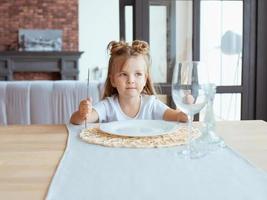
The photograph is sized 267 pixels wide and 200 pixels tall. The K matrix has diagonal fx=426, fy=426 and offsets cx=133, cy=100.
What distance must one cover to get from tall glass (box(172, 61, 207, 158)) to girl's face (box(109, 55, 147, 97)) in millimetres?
548

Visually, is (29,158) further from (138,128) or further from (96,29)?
(96,29)

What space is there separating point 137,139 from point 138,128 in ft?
0.46

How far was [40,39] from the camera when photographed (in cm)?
718

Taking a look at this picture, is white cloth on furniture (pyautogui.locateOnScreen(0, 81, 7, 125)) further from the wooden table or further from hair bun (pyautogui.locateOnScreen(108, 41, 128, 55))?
the wooden table

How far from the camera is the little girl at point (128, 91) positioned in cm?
158

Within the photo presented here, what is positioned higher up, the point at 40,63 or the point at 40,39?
the point at 40,39

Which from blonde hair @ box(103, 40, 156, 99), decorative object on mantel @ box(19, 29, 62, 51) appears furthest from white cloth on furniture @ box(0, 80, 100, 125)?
decorative object on mantel @ box(19, 29, 62, 51)

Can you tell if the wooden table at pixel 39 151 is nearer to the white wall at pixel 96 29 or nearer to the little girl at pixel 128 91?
the little girl at pixel 128 91

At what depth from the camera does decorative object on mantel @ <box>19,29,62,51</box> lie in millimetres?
7176

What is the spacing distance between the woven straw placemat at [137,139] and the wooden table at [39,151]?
2.9 inches

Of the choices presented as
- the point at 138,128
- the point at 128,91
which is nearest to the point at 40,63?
the point at 128,91

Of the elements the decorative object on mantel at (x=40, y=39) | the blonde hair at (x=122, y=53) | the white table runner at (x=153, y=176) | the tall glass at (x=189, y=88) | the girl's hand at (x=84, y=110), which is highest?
the decorative object on mantel at (x=40, y=39)

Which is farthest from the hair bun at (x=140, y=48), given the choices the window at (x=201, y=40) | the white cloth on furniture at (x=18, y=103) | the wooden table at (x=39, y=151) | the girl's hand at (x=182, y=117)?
the white cloth on furniture at (x=18, y=103)

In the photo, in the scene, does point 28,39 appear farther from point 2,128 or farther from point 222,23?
point 2,128
